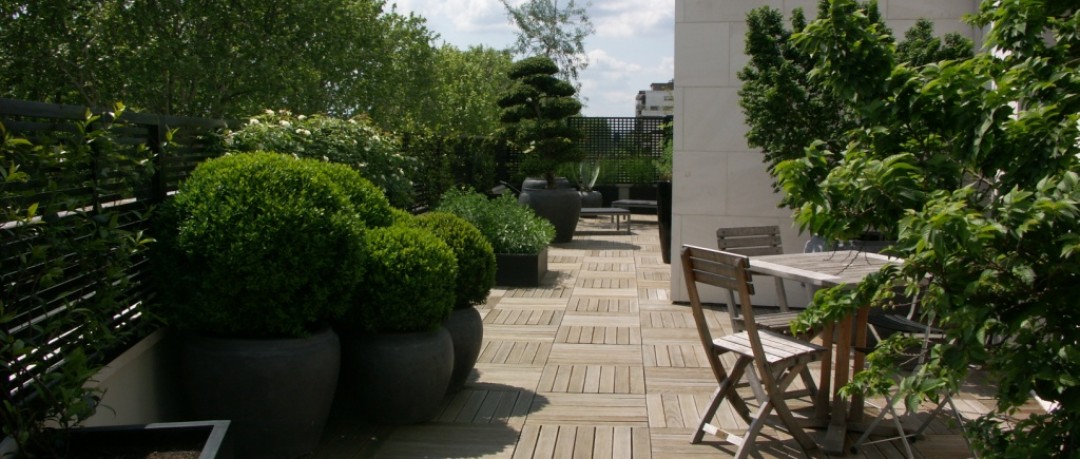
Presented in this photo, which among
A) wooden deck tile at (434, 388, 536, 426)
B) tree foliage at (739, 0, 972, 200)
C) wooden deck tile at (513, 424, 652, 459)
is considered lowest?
wooden deck tile at (513, 424, 652, 459)

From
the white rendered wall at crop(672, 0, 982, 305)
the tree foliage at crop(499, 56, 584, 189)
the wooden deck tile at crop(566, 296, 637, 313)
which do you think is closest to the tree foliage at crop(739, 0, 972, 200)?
the white rendered wall at crop(672, 0, 982, 305)

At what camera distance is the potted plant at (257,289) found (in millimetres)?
3359

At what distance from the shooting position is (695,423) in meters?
4.23

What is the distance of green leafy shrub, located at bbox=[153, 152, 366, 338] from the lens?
11.0ft

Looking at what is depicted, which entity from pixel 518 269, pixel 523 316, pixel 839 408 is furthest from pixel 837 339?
pixel 518 269

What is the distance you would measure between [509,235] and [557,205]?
3.37 meters

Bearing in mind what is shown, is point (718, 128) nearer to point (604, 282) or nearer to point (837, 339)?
point (604, 282)

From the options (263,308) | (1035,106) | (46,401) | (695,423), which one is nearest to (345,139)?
(263,308)

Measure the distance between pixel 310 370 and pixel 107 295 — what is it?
91 cm

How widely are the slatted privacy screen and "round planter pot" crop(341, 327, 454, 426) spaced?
36.9 inches

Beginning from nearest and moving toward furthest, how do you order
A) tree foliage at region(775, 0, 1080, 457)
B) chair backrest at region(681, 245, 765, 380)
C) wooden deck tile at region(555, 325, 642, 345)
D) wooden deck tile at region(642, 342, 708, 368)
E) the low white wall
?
tree foliage at region(775, 0, 1080, 457) < the low white wall < chair backrest at region(681, 245, 765, 380) < wooden deck tile at region(642, 342, 708, 368) < wooden deck tile at region(555, 325, 642, 345)

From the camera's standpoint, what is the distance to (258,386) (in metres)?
Answer: 3.37

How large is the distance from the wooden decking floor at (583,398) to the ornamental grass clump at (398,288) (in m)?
0.51

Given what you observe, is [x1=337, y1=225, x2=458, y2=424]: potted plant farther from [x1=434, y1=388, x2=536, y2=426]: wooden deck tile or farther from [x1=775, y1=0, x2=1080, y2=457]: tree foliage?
[x1=775, y1=0, x2=1080, y2=457]: tree foliage
